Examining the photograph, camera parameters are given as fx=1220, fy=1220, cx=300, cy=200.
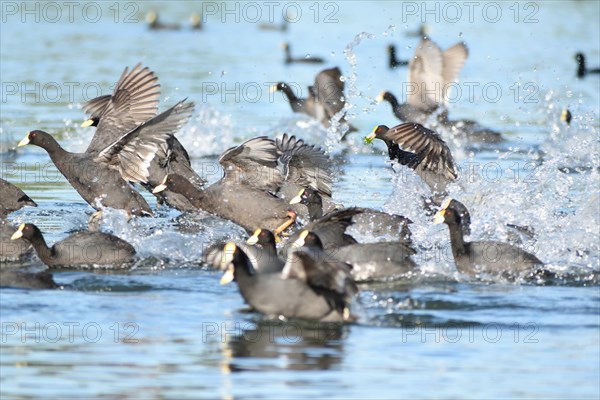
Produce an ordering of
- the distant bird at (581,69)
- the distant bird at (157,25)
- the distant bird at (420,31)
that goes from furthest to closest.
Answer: the distant bird at (157,25) < the distant bird at (420,31) < the distant bird at (581,69)

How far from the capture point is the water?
661 centimetres

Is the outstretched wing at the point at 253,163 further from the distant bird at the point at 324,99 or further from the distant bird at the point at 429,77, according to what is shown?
the distant bird at the point at 324,99

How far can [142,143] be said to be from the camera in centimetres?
1073

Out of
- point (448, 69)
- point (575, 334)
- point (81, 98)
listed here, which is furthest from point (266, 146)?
point (81, 98)

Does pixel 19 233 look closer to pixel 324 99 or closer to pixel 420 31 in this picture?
pixel 324 99

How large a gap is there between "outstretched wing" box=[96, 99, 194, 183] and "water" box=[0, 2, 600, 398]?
1.65 feet

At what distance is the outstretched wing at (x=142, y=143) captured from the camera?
10.4 meters

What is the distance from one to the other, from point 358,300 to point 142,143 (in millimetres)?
3280

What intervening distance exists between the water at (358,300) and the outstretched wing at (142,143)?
1.65 feet

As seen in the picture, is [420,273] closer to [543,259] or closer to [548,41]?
[543,259]

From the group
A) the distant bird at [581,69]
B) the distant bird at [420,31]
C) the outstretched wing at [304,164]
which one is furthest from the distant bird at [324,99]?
the distant bird at [420,31]

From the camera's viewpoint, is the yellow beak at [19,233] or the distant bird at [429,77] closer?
the yellow beak at [19,233]

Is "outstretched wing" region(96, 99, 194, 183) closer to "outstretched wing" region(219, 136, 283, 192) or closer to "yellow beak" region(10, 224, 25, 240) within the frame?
"outstretched wing" region(219, 136, 283, 192)

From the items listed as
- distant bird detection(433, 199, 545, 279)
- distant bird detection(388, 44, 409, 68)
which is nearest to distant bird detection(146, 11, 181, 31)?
distant bird detection(388, 44, 409, 68)
